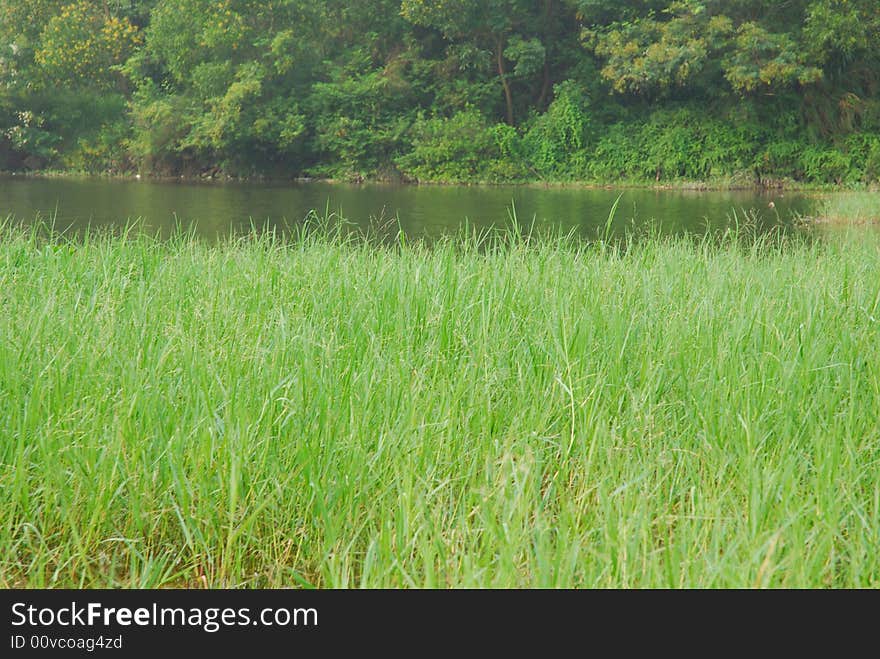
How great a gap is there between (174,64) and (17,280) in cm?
2259

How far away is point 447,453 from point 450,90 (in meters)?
23.5

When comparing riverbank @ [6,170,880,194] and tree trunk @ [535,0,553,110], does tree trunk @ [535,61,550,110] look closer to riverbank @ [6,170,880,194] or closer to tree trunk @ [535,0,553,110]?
tree trunk @ [535,0,553,110]

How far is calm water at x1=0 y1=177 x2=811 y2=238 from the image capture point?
12.8 metres

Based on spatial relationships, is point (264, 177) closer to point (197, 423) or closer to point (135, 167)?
point (135, 167)

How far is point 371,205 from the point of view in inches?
642

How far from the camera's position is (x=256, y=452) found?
6.86 ft

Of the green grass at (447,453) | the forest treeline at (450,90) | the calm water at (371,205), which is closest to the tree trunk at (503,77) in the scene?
the forest treeline at (450,90)

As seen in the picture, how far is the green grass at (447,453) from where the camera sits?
1.69 metres

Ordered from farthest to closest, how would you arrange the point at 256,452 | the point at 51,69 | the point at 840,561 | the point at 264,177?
the point at 51,69, the point at 264,177, the point at 256,452, the point at 840,561

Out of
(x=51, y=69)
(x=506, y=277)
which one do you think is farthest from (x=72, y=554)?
(x=51, y=69)

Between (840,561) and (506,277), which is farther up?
(506,277)

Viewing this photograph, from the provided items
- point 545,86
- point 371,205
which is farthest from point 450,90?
Result: point 371,205

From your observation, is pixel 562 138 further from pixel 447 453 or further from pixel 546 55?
pixel 447 453

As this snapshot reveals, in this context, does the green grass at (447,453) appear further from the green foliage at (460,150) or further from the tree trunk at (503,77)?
the tree trunk at (503,77)
